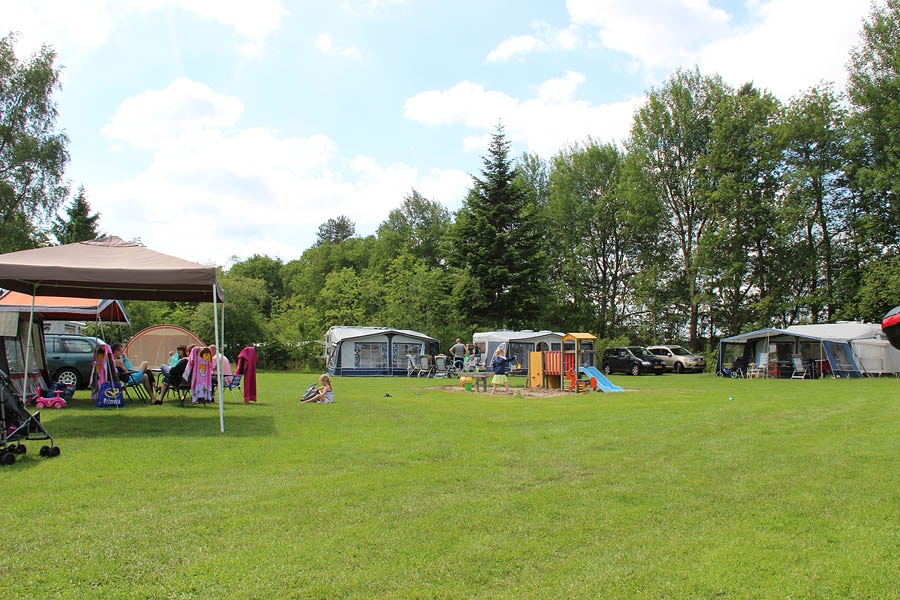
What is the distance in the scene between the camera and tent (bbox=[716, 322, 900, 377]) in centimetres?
2416

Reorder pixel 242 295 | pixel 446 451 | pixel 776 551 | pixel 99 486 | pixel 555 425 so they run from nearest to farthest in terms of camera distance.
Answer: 1. pixel 776 551
2. pixel 99 486
3. pixel 446 451
4. pixel 555 425
5. pixel 242 295

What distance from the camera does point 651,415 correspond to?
10117 mm

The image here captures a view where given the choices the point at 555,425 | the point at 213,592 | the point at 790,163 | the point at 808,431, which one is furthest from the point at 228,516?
the point at 790,163

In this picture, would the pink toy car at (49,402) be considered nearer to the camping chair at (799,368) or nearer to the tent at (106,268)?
the tent at (106,268)

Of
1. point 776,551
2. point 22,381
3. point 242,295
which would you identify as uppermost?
point 242,295

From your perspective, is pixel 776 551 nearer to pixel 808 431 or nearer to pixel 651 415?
pixel 808 431

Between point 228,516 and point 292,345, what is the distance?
30.6 meters

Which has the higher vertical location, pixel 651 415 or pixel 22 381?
pixel 22 381

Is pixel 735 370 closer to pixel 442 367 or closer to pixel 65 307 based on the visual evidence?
pixel 442 367

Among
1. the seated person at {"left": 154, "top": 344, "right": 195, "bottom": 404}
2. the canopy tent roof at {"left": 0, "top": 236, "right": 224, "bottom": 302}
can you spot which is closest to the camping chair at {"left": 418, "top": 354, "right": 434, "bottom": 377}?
the seated person at {"left": 154, "top": 344, "right": 195, "bottom": 404}

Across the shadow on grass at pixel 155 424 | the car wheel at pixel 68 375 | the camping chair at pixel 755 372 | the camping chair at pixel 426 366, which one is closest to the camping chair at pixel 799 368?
the camping chair at pixel 755 372

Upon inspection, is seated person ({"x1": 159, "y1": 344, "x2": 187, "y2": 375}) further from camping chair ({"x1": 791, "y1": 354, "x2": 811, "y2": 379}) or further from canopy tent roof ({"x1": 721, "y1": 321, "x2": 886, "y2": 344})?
camping chair ({"x1": 791, "y1": 354, "x2": 811, "y2": 379})

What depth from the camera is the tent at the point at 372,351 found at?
26703 mm

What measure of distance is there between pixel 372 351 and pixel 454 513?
22874 millimetres
